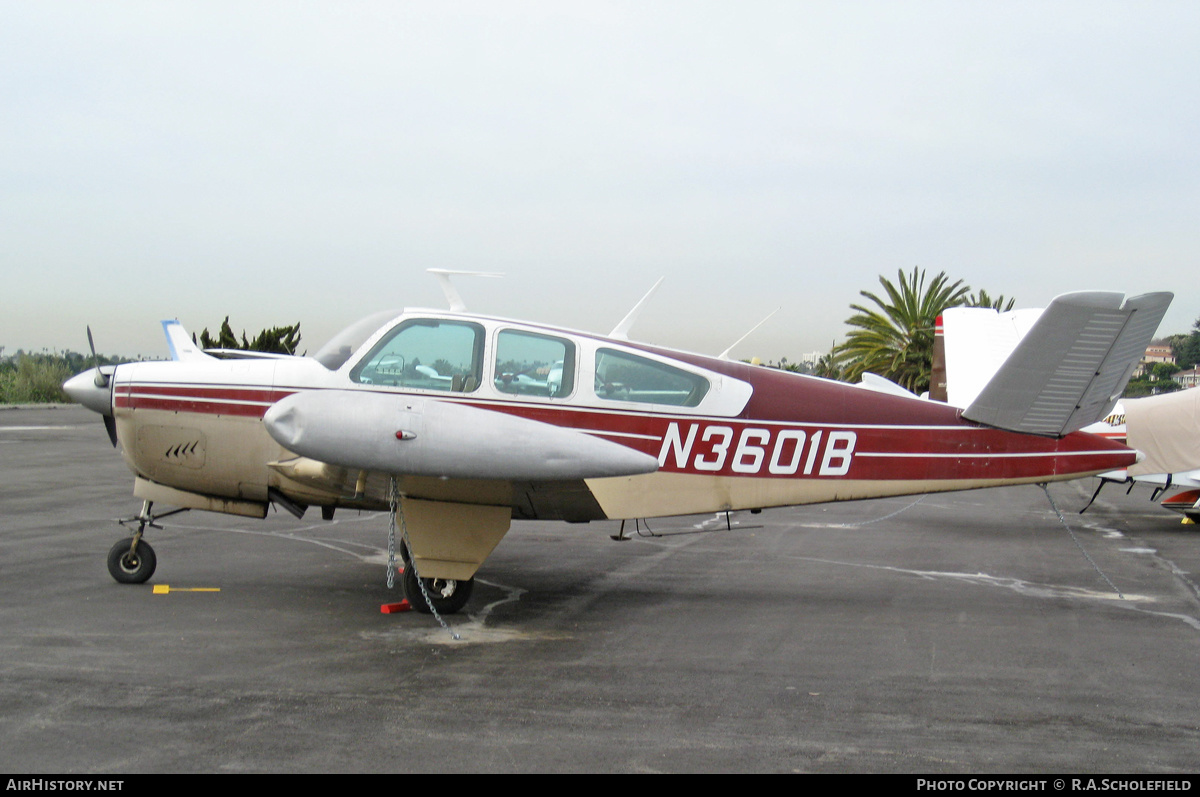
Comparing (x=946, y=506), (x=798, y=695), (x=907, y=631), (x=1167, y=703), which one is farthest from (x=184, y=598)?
(x=946, y=506)

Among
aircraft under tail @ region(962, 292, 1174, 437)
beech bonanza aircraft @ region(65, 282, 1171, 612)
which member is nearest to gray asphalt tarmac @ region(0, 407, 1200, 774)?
beech bonanza aircraft @ region(65, 282, 1171, 612)

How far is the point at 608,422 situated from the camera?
23.2 ft

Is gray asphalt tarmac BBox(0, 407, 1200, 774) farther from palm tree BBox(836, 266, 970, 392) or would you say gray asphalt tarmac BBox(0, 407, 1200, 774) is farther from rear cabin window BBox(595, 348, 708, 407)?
palm tree BBox(836, 266, 970, 392)

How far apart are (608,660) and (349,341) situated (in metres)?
3.20

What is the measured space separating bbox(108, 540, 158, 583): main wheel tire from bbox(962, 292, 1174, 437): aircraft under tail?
730cm

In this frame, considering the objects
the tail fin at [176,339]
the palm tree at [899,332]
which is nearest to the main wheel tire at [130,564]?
the tail fin at [176,339]

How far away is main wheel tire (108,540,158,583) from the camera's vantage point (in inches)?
318

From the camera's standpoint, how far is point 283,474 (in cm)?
727

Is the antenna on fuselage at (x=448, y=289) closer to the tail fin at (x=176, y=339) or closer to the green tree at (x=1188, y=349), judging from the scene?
the tail fin at (x=176, y=339)

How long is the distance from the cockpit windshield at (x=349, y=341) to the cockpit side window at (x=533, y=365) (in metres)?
0.93

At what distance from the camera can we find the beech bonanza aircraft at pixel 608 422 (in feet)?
22.8

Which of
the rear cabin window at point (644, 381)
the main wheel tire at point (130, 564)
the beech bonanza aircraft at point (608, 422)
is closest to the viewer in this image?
the beech bonanza aircraft at point (608, 422)

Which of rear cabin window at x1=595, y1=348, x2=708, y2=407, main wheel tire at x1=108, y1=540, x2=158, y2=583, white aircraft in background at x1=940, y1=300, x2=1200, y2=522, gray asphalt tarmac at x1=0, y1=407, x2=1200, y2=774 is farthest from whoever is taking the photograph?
white aircraft in background at x1=940, y1=300, x2=1200, y2=522

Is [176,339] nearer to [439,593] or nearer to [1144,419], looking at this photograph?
[439,593]
